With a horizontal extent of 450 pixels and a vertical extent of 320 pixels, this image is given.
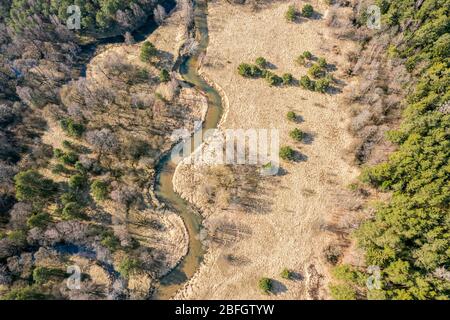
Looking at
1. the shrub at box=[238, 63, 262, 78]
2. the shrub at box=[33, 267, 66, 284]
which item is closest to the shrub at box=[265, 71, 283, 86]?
the shrub at box=[238, 63, 262, 78]

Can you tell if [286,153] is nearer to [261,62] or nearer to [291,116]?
[291,116]

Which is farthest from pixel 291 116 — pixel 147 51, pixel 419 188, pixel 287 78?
pixel 147 51

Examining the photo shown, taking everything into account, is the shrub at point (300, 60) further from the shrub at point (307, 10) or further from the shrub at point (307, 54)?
the shrub at point (307, 10)

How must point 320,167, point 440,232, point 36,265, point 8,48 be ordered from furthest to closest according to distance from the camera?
point 8,48 → point 320,167 → point 36,265 → point 440,232

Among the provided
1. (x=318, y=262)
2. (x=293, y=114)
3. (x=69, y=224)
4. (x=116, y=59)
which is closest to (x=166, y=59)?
(x=116, y=59)

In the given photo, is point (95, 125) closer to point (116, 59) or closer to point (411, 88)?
point (116, 59)
